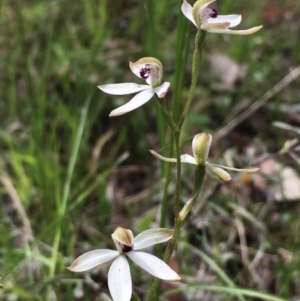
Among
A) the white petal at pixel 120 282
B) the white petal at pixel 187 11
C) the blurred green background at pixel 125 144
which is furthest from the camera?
the blurred green background at pixel 125 144

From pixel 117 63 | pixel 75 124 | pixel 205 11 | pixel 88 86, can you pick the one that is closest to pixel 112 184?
pixel 75 124

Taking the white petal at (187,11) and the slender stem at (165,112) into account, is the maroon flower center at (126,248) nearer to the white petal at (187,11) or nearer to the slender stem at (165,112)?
the slender stem at (165,112)

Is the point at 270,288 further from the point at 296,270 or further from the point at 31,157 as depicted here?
the point at 31,157

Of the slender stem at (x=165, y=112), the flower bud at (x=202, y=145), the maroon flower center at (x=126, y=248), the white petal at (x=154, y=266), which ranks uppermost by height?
the slender stem at (x=165, y=112)

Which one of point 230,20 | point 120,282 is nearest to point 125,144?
point 230,20

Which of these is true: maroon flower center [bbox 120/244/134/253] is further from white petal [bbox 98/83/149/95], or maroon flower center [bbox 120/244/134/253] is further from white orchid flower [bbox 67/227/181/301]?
white petal [bbox 98/83/149/95]

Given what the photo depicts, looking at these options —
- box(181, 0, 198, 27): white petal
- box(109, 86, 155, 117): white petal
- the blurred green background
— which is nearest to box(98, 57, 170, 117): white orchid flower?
box(109, 86, 155, 117): white petal

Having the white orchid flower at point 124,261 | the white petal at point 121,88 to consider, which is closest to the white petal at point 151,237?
the white orchid flower at point 124,261

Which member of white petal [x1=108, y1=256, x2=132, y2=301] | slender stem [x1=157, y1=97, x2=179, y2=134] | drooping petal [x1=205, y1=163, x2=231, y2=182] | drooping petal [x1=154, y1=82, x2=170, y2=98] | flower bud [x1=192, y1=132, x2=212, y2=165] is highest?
drooping petal [x1=154, y1=82, x2=170, y2=98]
